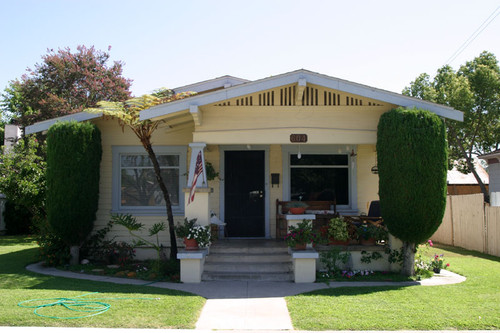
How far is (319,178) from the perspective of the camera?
Answer: 1108 cm

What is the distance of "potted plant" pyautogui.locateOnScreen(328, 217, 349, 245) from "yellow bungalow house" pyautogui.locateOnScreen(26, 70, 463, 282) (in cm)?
162

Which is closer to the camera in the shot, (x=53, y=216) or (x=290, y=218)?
(x=290, y=218)

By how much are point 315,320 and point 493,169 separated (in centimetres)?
1524

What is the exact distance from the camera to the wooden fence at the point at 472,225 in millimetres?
11852

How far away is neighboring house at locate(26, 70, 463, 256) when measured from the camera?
8.64 meters

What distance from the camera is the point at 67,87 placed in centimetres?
2072

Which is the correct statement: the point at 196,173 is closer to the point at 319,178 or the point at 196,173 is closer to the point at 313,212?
the point at 313,212

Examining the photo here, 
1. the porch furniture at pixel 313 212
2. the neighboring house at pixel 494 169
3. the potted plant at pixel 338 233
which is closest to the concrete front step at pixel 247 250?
the potted plant at pixel 338 233

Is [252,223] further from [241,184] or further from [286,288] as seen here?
[286,288]

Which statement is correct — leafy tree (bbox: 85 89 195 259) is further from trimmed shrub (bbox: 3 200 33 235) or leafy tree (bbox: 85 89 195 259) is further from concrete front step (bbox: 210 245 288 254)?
trimmed shrub (bbox: 3 200 33 235)

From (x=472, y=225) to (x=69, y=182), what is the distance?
11.1 metres

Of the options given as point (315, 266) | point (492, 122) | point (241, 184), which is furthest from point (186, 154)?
point (492, 122)

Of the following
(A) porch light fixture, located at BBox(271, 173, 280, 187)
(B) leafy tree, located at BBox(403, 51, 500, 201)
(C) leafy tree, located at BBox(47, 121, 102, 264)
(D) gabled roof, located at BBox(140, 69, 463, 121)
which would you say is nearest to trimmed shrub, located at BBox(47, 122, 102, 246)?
→ (C) leafy tree, located at BBox(47, 121, 102, 264)

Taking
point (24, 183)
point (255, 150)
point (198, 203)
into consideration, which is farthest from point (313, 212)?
point (24, 183)
